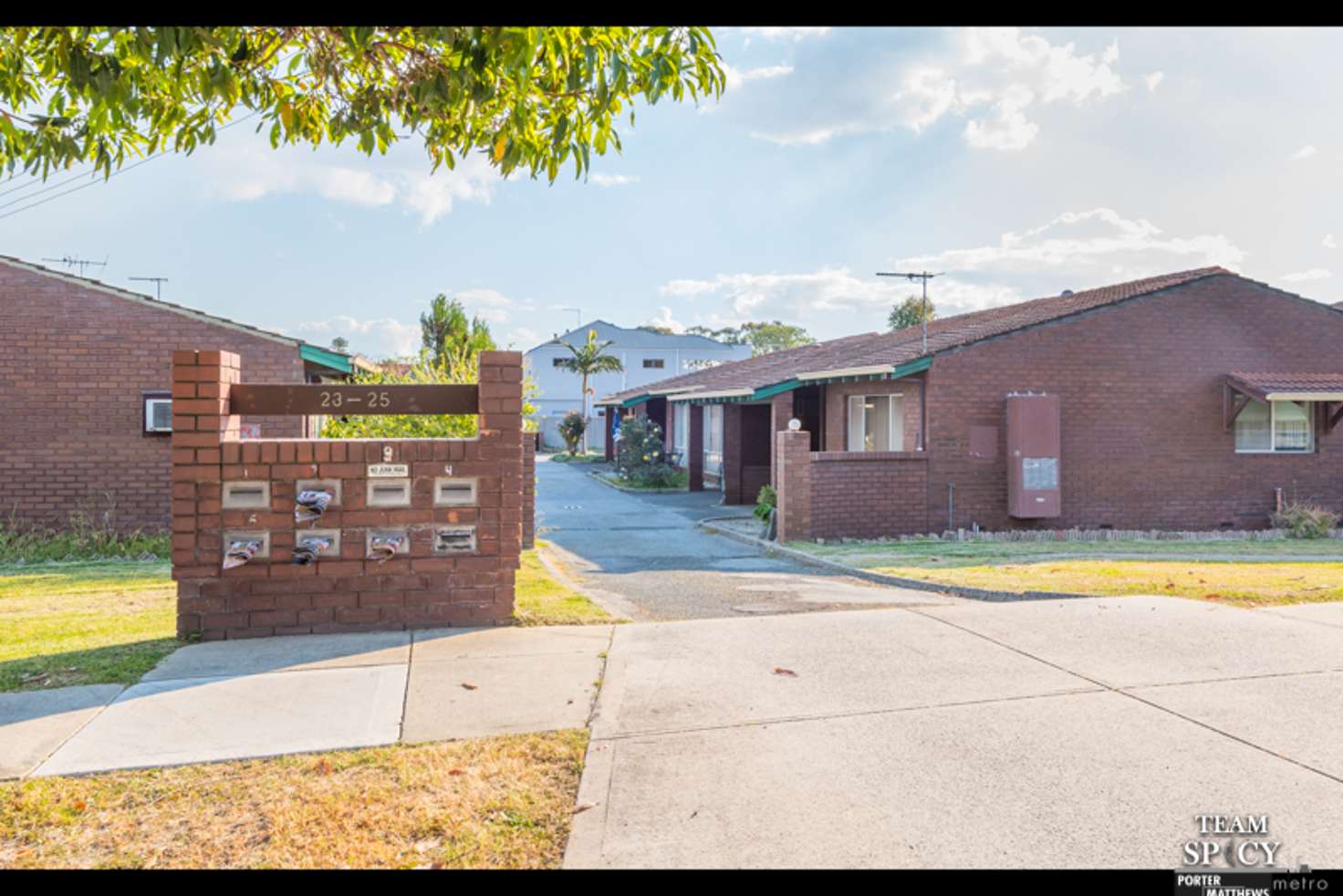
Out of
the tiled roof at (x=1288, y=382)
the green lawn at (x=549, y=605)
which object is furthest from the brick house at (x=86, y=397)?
the tiled roof at (x=1288, y=382)

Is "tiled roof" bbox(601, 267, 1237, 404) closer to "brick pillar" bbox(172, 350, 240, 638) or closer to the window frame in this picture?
the window frame

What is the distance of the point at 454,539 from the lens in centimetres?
689

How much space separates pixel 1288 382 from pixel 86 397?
19.4m

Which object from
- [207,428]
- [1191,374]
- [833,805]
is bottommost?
[833,805]

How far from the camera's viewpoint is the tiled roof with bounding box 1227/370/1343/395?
16.2 m

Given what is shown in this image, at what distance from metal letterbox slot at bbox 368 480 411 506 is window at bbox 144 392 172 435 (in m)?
8.57

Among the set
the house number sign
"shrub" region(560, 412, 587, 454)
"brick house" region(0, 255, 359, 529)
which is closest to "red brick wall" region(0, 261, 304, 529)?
"brick house" region(0, 255, 359, 529)

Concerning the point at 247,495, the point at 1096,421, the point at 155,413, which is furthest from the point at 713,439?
the point at 247,495

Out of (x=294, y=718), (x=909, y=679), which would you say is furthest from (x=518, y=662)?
(x=909, y=679)

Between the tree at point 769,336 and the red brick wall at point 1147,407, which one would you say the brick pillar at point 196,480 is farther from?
the tree at point 769,336

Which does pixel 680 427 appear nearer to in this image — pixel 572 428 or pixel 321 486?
pixel 572 428

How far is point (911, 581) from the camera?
33.5 ft
